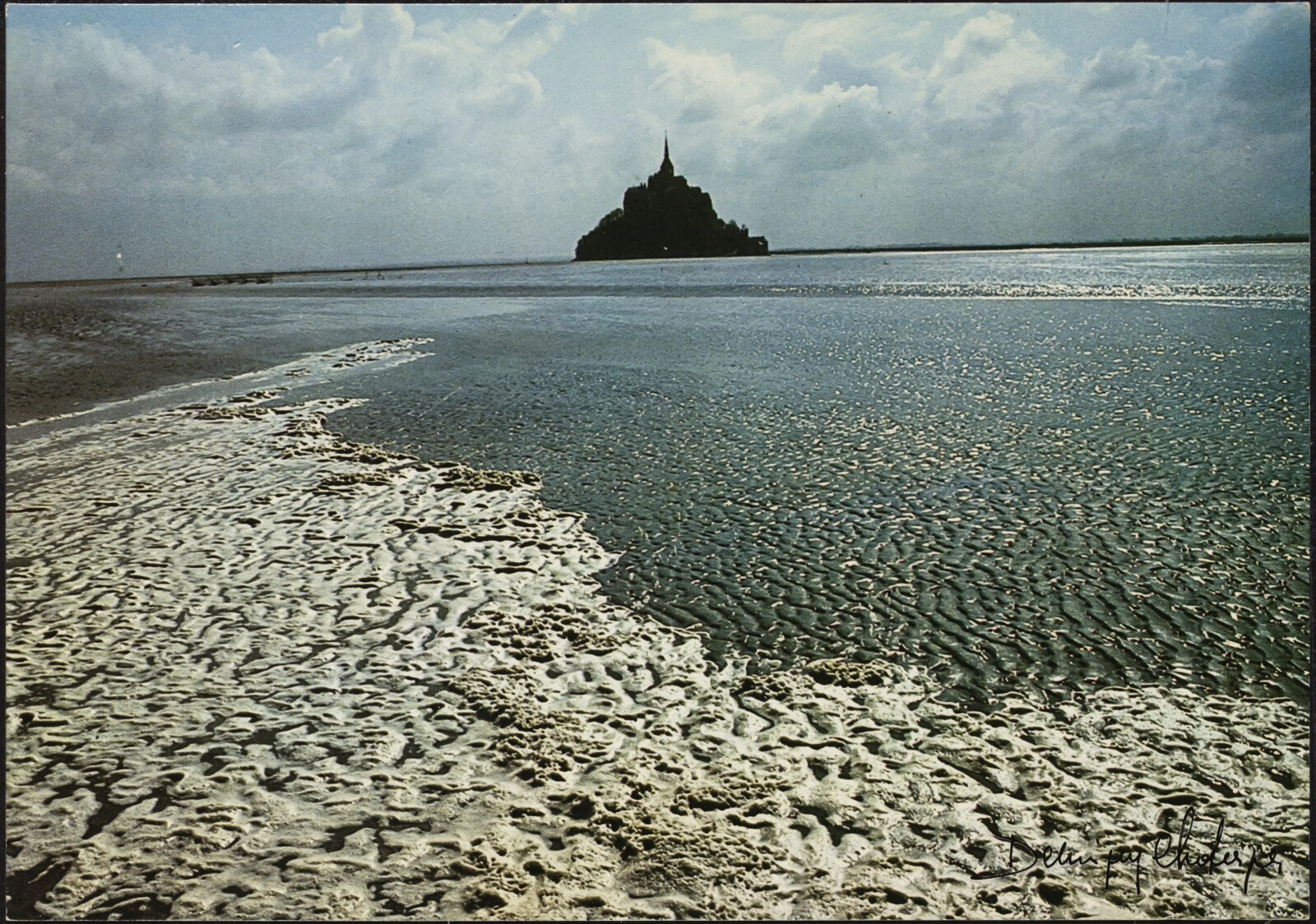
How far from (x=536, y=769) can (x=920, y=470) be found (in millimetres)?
3614

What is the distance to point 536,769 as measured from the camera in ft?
8.36

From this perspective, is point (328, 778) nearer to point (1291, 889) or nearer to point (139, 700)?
point (139, 700)

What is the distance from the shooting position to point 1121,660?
3.09m

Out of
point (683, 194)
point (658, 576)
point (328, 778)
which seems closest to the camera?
point (328, 778)

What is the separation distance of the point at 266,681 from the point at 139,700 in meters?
0.39

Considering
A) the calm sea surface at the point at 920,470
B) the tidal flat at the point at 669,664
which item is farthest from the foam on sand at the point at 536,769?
the calm sea surface at the point at 920,470

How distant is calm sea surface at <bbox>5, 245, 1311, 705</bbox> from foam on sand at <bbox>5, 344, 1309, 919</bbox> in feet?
1.11

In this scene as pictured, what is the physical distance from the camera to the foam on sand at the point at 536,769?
6.80 feet

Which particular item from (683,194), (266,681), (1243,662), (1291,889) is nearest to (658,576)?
(266,681)

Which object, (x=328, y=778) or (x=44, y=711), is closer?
(x=328, y=778)

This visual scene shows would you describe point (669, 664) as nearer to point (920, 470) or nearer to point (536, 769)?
point (536, 769)
